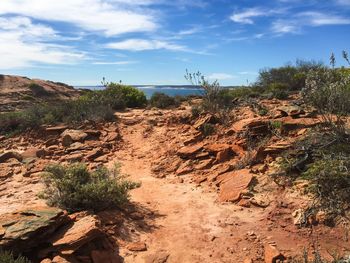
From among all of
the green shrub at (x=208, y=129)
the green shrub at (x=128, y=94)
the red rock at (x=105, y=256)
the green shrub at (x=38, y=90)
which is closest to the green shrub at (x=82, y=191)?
the red rock at (x=105, y=256)

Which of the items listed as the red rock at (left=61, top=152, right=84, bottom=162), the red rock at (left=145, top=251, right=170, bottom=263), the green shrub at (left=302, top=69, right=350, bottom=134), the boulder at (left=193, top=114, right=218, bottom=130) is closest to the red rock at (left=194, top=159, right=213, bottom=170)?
the boulder at (left=193, top=114, right=218, bottom=130)

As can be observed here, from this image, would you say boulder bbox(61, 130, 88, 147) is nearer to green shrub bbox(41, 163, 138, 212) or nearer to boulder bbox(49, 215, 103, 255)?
green shrub bbox(41, 163, 138, 212)

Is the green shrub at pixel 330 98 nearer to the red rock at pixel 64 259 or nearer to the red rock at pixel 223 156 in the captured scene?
the red rock at pixel 223 156

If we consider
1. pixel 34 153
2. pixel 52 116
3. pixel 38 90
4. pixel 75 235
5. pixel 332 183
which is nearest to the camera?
pixel 75 235

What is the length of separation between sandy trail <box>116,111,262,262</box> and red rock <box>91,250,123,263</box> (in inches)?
4.9

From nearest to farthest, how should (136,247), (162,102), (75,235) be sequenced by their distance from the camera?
(75,235)
(136,247)
(162,102)

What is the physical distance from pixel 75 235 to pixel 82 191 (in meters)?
1.34

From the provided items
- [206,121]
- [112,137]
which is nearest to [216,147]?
[206,121]

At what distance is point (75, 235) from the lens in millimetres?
5023

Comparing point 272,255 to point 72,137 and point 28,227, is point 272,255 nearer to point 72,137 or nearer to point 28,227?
point 28,227

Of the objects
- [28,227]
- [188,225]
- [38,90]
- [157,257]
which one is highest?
[38,90]

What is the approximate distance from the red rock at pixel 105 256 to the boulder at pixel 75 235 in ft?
0.66

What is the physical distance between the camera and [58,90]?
25875 millimetres

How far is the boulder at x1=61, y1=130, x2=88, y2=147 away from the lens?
11.5m
